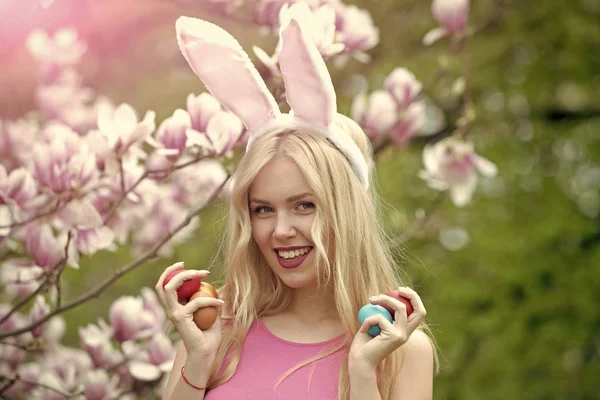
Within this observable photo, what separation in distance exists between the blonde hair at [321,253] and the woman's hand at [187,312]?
93mm

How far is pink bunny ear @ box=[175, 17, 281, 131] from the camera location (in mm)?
2051

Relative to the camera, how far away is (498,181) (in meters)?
4.35

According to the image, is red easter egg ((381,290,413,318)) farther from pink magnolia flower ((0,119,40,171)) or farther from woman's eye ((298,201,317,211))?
pink magnolia flower ((0,119,40,171))

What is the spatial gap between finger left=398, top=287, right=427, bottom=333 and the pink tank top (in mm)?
227

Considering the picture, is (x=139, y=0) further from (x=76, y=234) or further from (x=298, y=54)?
(x=298, y=54)

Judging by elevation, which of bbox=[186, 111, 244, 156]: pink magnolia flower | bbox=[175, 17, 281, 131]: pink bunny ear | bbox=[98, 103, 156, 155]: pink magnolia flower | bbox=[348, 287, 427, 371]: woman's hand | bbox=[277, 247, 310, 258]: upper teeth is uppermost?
bbox=[175, 17, 281, 131]: pink bunny ear

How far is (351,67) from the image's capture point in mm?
4129

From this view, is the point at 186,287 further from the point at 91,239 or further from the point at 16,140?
the point at 16,140

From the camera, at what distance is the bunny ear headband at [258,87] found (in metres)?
2.00

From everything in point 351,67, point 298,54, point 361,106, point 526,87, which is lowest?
point 526,87

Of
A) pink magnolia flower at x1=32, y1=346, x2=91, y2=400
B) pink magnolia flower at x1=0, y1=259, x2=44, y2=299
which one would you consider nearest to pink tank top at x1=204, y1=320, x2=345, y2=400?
pink magnolia flower at x1=0, y1=259, x2=44, y2=299

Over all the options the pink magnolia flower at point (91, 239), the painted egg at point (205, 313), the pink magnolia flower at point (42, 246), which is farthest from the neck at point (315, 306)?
the pink magnolia flower at point (42, 246)

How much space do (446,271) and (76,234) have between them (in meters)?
2.13

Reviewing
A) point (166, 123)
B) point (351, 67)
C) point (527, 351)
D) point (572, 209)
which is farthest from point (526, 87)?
point (166, 123)
